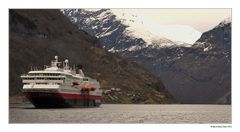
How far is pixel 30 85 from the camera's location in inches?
4291

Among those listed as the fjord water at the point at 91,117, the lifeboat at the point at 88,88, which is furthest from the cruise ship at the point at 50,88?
the lifeboat at the point at 88,88

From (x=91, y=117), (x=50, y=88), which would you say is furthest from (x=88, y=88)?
(x=91, y=117)

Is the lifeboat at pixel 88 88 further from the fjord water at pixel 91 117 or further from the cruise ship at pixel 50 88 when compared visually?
the fjord water at pixel 91 117

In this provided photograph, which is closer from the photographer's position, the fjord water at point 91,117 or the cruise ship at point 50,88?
the fjord water at point 91,117

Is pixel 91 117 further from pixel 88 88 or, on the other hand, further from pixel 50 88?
pixel 88 88

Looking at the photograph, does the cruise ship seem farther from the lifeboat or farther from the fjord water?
the lifeboat

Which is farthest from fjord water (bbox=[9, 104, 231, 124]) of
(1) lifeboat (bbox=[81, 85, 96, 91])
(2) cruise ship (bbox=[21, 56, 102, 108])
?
(1) lifeboat (bbox=[81, 85, 96, 91])
